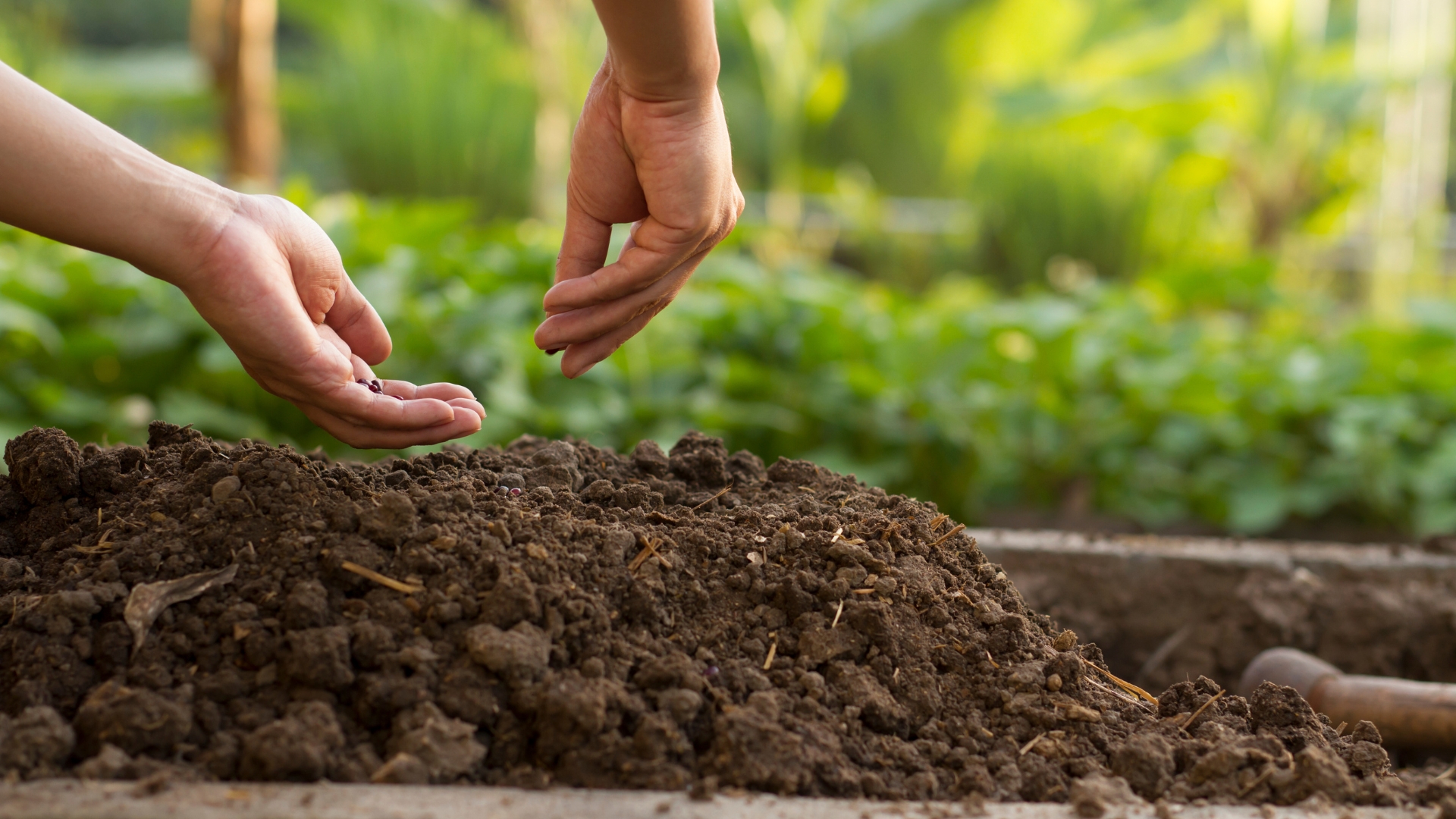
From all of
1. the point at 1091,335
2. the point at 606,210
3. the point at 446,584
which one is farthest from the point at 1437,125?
the point at 446,584

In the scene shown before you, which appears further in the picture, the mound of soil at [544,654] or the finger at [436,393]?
the finger at [436,393]

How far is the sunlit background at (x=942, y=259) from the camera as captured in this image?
2.68m

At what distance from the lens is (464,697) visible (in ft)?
3.08

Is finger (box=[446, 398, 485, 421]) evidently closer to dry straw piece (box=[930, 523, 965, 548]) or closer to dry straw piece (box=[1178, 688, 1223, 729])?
dry straw piece (box=[930, 523, 965, 548])

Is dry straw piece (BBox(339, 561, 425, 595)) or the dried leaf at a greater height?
dry straw piece (BBox(339, 561, 425, 595))

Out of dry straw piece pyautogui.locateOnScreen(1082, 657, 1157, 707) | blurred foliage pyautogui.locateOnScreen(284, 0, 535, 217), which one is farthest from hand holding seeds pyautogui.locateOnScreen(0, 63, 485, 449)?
blurred foliage pyautogui.locateOnScreen(284, 0, 535, 217)

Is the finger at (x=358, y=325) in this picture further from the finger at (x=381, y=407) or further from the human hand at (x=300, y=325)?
the finger at (x=381, y=407)

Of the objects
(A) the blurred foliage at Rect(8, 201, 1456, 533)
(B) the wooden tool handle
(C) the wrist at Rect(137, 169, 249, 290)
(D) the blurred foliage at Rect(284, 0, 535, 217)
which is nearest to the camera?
(C) the wrist at Rect(137, 169, 249, 290)

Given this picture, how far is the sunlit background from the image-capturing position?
8.80 feet

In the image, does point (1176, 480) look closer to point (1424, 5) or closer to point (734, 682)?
point (734, 682)

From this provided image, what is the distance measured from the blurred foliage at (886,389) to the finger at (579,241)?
112 centimetres

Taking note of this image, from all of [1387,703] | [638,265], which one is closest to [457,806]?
[638,265]

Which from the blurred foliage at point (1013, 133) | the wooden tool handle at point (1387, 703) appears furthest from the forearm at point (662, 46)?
the blurred foliage at point (1013, 133)

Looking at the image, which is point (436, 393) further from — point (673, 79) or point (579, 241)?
point (673, 79)
